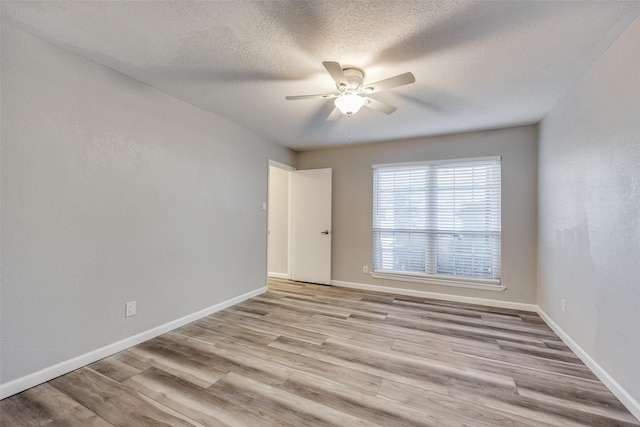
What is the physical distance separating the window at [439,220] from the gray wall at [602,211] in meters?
0.84

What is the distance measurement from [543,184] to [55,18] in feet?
15.3

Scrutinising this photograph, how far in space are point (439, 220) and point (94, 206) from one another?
3997mm

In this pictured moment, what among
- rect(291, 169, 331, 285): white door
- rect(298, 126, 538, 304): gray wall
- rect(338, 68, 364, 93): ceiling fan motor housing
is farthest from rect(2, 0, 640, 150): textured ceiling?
rect(291, 169, 331, 285): white door

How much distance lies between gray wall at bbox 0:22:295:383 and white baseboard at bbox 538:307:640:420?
142 inches

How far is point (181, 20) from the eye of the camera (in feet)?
5.59

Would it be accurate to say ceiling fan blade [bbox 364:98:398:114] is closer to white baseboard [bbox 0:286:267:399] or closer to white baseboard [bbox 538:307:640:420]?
white baseboard [bbox 538:307:640:420]

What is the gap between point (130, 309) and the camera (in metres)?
2.45

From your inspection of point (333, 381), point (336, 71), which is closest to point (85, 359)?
point (333, 381)

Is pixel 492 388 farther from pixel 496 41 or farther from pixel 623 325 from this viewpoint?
pixel 496 41

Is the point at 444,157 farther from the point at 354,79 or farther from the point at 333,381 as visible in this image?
the point at 333,381

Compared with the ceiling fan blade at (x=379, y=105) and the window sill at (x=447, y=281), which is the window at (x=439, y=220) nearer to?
the window sill at (x=447, y=281)

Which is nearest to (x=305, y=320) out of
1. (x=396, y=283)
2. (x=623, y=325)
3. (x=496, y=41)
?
(x=396, y=283)

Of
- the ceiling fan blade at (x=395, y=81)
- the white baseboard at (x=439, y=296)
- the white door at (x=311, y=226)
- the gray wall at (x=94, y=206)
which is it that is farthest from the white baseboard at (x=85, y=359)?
the ceiling fan blade at (x=395, y=81)

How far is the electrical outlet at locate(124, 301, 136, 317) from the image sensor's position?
2418 millimetres
